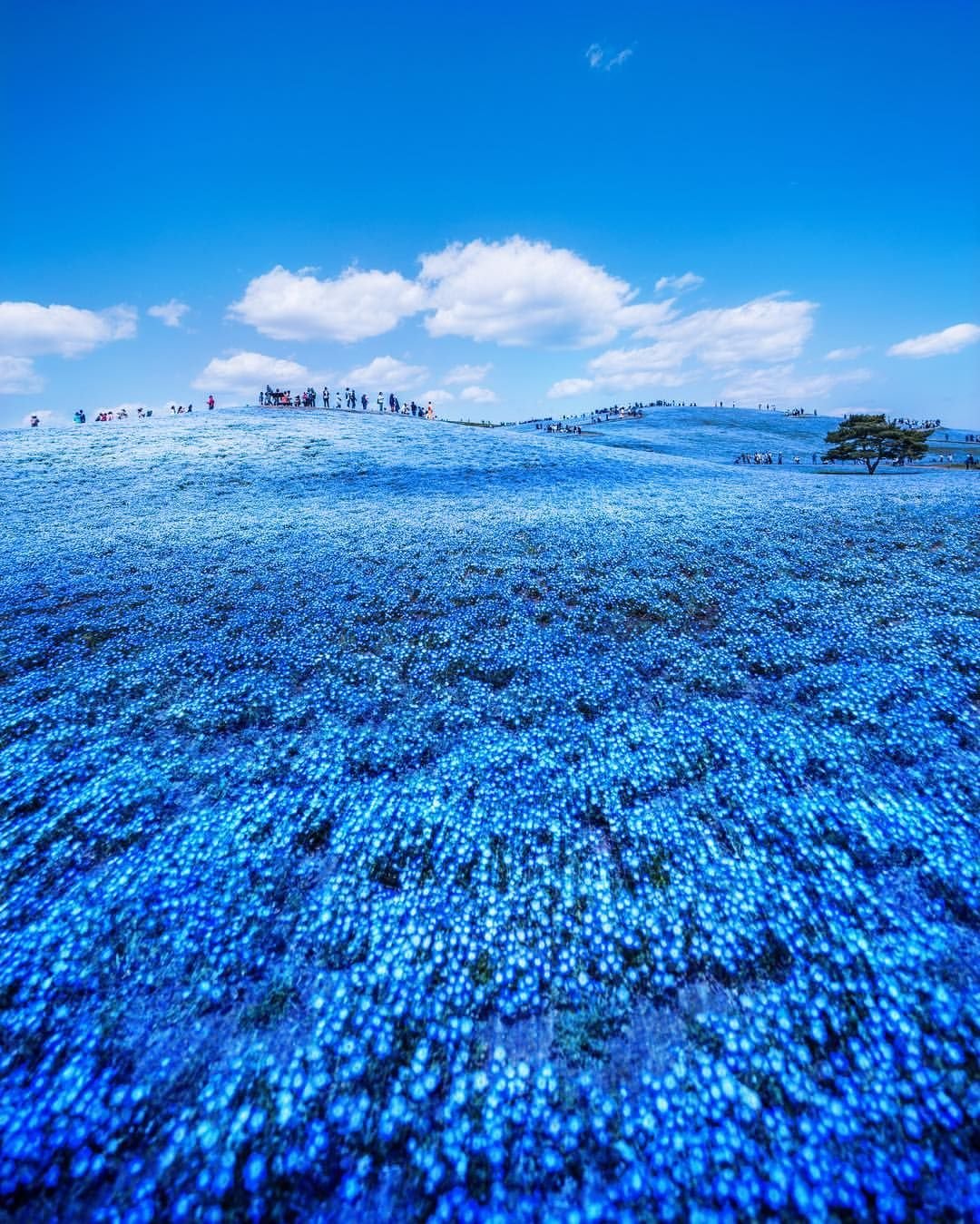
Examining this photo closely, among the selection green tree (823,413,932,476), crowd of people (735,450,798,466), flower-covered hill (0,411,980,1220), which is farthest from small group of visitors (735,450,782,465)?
flower-covered hill (0,411,980,1220)

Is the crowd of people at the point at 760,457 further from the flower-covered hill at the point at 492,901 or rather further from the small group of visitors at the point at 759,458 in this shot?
the flower-covered hill at the point at 492,901

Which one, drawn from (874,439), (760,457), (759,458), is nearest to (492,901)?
(874,439)

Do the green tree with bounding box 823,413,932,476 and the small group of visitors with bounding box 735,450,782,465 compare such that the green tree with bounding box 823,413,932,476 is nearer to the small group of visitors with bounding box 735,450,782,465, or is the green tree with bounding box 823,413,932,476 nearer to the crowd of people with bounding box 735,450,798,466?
the crowd of people with bounding box 735,450,798,466

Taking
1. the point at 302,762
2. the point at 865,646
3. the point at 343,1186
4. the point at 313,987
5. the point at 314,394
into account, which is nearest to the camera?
the point at 343,1186

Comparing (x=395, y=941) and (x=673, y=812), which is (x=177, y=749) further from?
(x=673, y=812)

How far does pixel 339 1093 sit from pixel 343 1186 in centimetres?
52

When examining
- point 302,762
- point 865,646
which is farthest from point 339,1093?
point 865,646

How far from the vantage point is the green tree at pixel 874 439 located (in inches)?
1496

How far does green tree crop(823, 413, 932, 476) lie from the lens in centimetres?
3800

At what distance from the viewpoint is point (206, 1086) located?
385 centimetres

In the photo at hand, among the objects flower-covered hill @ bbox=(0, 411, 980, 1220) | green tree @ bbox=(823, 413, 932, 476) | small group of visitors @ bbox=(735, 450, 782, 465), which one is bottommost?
flower-covered hill @ bbox=(0, 411, 980, 1220)

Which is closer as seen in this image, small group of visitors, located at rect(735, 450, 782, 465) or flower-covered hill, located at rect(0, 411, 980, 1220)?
flower-covered hill, located at rect(0, 411, 980, 1220)

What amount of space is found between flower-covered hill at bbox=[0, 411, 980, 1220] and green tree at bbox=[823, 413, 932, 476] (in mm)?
35401

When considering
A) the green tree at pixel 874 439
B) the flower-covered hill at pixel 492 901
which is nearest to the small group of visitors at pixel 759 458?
the green tree at pixel 874 439
